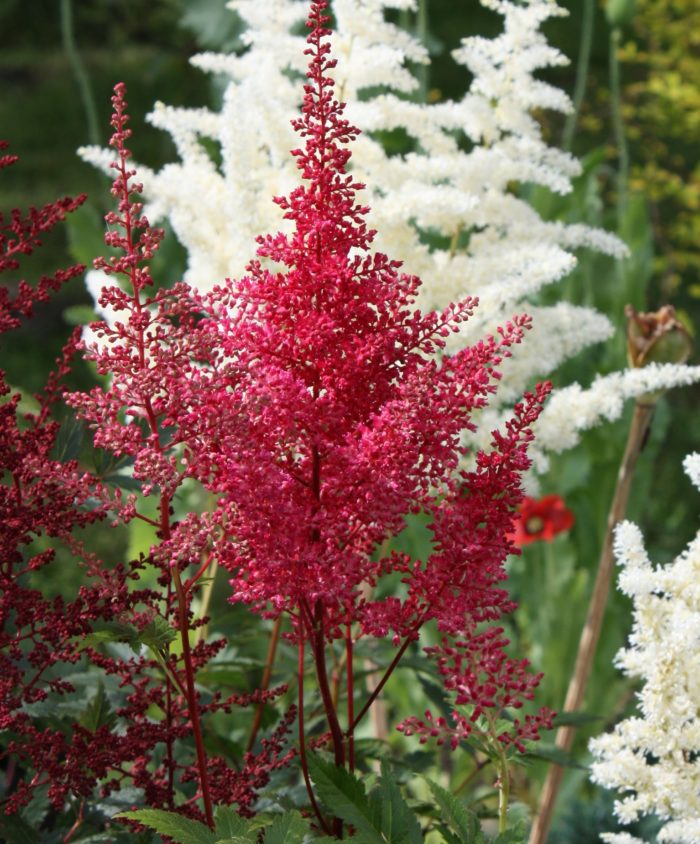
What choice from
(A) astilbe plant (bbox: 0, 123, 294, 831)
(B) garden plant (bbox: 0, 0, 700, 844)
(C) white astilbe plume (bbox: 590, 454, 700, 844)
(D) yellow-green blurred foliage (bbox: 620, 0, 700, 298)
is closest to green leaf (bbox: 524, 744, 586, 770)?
(B) garden plant (bbox: 0, 0, 700, 844)

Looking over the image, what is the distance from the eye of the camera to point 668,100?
382cm

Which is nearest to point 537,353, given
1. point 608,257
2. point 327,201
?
point 327,201

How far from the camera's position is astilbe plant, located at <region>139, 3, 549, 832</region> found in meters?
0.77

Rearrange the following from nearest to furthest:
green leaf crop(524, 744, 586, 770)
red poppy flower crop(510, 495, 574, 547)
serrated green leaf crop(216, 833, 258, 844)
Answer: serrated green leaf crop(216, 833, 258, 844)
green leaf crop(524, 744, 586, 770)
red poppy flower crop(510, 495, 574, 547)

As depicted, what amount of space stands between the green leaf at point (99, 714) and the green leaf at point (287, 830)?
10.7 inches

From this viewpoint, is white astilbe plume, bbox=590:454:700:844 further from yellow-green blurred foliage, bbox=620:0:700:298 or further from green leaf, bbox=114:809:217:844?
yellow-green blurred foliage, bbox=620:0:700:298

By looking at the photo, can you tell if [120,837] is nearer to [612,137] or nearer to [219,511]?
[219,511]

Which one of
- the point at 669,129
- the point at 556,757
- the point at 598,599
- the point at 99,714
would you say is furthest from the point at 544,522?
the point at 669,129

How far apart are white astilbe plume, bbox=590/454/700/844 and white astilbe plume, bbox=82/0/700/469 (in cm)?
36

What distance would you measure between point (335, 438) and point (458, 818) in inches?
10.2

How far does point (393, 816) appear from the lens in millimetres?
819

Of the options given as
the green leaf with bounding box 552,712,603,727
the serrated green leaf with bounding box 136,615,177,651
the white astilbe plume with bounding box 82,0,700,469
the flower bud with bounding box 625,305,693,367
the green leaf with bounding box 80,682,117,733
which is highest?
the white astilbe plume with bounding box 82,0,700,469

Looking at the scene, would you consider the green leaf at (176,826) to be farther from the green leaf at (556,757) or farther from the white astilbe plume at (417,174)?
the white astilbe plume at (417,174)

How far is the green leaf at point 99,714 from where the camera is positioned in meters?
1.02
